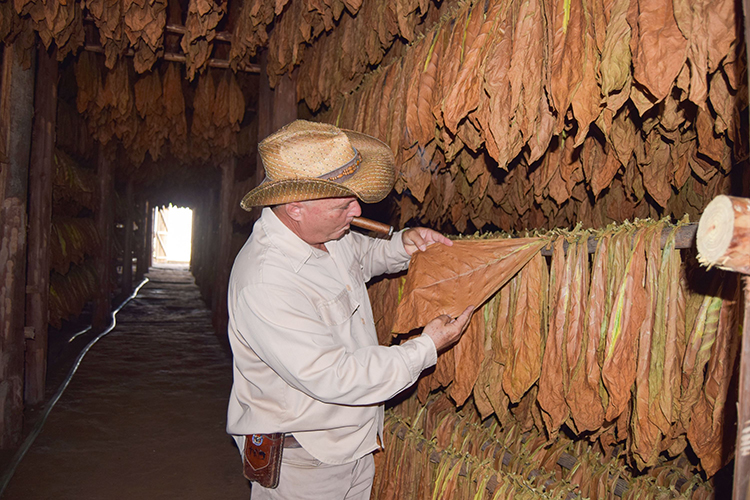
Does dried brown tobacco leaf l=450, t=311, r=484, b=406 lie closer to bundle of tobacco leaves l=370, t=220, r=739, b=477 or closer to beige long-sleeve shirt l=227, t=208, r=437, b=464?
bundle of tobacco leaves l=370, t=220, r=739, b=477

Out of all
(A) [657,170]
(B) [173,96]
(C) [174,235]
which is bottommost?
(C) [174,235]

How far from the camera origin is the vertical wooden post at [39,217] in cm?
461

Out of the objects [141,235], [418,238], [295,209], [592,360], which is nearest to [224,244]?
[418,238]

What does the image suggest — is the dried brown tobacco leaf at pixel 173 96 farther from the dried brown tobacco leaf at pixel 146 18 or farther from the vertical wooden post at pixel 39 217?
the dried brown tobacco leaf at pixel 146 18

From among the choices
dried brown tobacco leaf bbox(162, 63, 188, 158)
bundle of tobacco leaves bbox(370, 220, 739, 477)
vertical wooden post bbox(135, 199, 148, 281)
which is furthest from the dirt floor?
vertical wooden post bbox(135, 199, 148, 281)

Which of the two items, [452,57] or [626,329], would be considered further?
[452,57]

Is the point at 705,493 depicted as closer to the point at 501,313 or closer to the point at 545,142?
the point at 501,313

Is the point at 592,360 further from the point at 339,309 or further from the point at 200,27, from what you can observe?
the point at 200,27

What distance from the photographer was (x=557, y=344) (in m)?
1.89

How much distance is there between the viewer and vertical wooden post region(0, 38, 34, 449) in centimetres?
399

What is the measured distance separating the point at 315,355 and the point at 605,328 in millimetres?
1050

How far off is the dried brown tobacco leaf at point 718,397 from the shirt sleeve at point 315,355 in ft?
3.04

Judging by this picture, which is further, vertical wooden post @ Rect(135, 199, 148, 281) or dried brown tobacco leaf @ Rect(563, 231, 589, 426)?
vertical wooden post @ Rect(135, 199, 148, 281)

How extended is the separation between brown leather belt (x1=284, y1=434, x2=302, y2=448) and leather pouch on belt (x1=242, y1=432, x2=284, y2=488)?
35 millimetres
